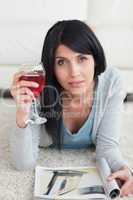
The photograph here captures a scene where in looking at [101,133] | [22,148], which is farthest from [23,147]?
[101,133]

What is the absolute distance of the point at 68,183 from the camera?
1080 millimetres

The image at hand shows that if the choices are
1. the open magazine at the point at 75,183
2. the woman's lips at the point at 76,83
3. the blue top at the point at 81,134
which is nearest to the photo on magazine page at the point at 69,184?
the open magazine at the point at 75,183

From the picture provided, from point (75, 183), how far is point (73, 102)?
14.7 inches

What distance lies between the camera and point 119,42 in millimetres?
2076

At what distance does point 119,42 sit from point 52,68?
0.95 meters

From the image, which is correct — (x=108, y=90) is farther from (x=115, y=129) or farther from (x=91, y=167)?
(x=91, y=167)

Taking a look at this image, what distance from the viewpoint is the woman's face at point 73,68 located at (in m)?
1.19

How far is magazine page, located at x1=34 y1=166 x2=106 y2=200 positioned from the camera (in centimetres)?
102

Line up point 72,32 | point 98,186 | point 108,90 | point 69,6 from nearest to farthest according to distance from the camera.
→ point 98,186 → point 72,32 → point 108,90 → point 69,6

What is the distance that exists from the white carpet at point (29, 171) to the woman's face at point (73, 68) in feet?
0.83

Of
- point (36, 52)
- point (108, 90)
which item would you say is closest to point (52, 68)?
point (108, 90)

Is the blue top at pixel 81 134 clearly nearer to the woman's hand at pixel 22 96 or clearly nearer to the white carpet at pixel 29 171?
the white carpet at pixel 29 171

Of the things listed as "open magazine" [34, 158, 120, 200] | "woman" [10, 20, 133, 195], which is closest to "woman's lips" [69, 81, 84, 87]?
"woman" [10, 20, 133, 195]

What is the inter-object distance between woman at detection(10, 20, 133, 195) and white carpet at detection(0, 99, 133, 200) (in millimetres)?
38
